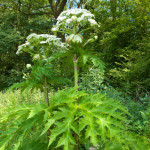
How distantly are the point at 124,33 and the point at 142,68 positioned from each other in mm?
2832

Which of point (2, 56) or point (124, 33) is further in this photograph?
point (2, 56)

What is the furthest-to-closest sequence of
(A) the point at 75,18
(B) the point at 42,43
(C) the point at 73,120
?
(B) the point at 42,43 < (A) the point at 75,18 < (C) the point at 73,120

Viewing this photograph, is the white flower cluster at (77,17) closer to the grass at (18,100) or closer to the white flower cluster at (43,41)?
the white flower cluster at (43,41)

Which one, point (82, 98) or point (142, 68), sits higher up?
point (82, 98)

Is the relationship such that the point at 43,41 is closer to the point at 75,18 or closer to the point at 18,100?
the point at 75,18

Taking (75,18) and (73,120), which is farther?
(75,18)

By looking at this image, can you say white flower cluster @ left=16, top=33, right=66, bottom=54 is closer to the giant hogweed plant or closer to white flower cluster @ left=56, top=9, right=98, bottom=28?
the giant hogweed plant

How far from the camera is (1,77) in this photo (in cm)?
1066

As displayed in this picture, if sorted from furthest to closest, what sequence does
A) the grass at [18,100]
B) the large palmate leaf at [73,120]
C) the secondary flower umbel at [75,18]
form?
the grass at [18,100]
the secondary flower umbel at [75,18]
the large palmate leaf at [73,120]

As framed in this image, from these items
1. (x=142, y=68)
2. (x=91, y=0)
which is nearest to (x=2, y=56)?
(x=91, y=0)

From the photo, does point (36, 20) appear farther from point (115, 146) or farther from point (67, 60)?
point (115, 146)

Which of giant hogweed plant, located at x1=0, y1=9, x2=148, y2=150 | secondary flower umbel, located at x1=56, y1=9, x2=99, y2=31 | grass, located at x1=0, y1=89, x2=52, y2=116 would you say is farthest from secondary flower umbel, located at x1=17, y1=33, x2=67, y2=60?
grass, located at x1=0, y1=89, x2=52, y2=116

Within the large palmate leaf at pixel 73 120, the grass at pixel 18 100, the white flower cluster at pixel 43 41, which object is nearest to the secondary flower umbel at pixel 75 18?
the white flower cluster at pixel 43 41

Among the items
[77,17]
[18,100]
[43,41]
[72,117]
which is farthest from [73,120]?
[18,100]
